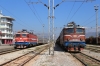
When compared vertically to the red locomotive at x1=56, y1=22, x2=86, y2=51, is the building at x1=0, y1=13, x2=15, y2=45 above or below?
above

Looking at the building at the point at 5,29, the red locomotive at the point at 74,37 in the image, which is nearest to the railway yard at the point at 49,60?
the red locomotive at the point at 74,37

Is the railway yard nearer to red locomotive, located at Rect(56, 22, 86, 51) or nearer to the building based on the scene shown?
red locomotive, located at Rect(56, 22, 86, 51)

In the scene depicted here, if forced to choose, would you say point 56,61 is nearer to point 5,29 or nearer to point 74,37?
point 74,37

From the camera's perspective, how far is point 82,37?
27312mm

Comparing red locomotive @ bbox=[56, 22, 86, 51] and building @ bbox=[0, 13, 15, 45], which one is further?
building @ bbox=[0, 13, 15, 45]

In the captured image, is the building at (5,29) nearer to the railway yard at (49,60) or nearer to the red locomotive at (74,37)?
the red locomotive at (74,37)

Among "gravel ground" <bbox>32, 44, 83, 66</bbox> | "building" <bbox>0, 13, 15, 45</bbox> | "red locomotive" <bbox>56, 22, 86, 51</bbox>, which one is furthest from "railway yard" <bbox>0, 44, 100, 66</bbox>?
"building" <bbox>0, 13, 15, 45</bbox>

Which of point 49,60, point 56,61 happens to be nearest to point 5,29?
point 49,60

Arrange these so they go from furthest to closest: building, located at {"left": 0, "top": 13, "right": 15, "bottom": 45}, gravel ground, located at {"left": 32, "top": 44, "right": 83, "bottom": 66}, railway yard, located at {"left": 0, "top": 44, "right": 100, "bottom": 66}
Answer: building, located at {"left": 0, "top": 13, "right": 15, "bottom": 45}, railway yard, located at {"left": 0, "top": 44, "right": 100, "bottom": 66}, gravel ground, located at {"left": 32, "top": 44, "right": 83, "bottom": 66}

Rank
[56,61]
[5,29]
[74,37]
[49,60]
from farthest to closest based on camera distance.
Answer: [5,29], [74,37], [49,60], [56,61]

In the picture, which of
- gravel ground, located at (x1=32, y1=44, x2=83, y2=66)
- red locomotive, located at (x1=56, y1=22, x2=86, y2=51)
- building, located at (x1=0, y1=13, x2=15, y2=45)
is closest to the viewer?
gravel ground, located at (x1=32, y1=44, x2=83, y2=66)

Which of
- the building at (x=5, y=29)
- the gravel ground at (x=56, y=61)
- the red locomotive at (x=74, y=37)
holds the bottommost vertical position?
the gravel ground at (x=56, y=61)

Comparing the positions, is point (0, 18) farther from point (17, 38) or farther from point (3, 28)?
point (17, 38)

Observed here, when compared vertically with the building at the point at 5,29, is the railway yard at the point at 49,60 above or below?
below
